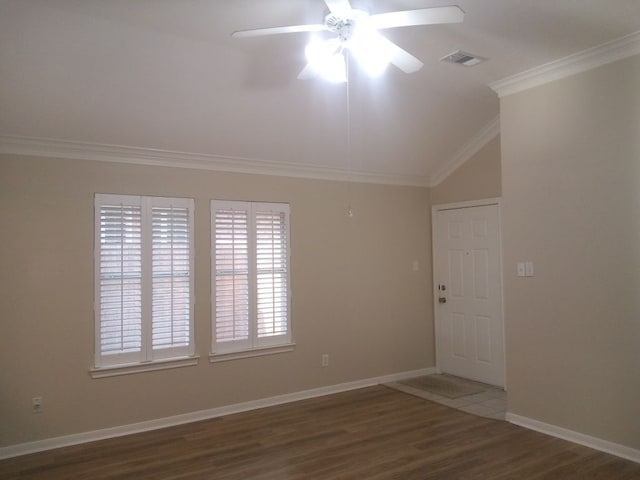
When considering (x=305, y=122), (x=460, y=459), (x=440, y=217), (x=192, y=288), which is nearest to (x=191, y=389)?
(x=192, y=288)

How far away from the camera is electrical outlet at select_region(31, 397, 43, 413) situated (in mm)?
3617

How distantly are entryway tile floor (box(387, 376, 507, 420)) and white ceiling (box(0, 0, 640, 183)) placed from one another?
8.78 ft

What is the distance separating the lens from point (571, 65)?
3.54 meters

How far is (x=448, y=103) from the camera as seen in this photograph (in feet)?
14.6

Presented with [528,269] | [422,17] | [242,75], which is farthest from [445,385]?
[422,17]

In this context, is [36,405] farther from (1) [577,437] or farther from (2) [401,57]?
(1) [577,437]

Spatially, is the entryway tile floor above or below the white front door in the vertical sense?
below

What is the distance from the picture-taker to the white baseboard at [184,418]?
11.8 ft

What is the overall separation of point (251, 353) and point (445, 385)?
2.25 meters

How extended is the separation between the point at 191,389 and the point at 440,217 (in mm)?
3541

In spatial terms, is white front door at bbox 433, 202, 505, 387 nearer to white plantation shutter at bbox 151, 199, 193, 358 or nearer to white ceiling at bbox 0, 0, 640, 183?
white ceiling at bbox 0, 0, 640, 183

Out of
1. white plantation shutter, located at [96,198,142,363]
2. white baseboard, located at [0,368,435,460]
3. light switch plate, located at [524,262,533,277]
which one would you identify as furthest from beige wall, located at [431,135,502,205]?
white plantation shutter, located at [96,198,142,363]

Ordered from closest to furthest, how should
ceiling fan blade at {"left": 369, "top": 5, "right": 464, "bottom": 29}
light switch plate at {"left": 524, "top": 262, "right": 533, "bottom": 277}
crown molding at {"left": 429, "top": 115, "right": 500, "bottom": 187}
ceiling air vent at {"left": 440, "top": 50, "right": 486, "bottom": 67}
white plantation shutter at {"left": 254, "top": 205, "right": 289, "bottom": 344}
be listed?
ceiling fan blade at {"left": 369, "top": 5, "right": 464, "bottom": 29}, ceiling air vent at {"left": 440, "top": 50, "right": 486, "bottom": 67}, light switch plate at {"left": 524, "top": 262, "right": 533, "bottom": 277}, white plantation shutter at {"left": 254, "top": 205, "right": 289, "bottom": 344}, crown molding at {"left": 429, "top": 115, "right": 500, "bottom": 187}

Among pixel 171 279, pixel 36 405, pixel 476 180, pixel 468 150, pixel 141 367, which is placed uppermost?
pixel 468 150
